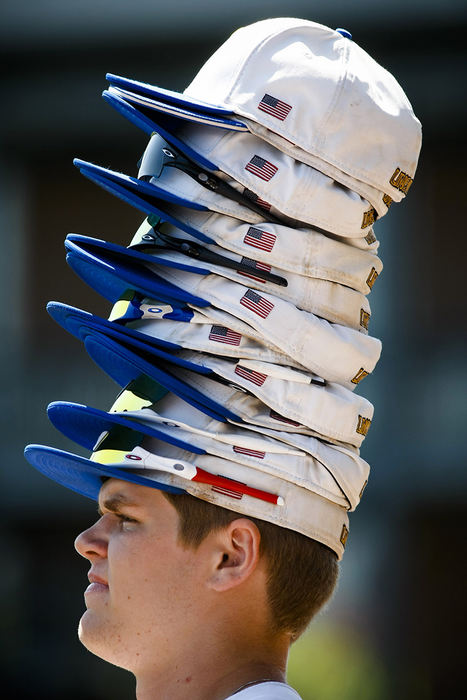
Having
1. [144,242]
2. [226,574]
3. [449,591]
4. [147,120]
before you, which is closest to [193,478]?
[226,574]

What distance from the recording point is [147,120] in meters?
2.64

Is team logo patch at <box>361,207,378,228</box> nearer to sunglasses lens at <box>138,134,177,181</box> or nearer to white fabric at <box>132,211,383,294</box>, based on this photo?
white fabric at <box>132,211,383,294</box>

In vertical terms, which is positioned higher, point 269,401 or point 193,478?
point 269,401

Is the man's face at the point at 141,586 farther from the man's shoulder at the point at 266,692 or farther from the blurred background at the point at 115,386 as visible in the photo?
the blurred background at the point at 115,386

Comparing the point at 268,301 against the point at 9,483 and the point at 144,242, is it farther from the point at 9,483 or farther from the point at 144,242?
the point at 9,483

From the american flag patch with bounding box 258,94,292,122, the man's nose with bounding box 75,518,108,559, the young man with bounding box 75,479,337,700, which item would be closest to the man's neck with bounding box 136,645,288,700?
the young man with bounding box 75,479,337,700

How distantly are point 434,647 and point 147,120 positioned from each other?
6.00 m

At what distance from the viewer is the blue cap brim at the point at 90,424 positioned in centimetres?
257

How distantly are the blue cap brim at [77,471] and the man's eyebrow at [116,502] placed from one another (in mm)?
58

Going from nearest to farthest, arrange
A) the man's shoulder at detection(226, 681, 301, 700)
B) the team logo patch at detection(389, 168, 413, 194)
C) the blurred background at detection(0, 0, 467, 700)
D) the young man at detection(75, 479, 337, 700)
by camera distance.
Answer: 1. the man's shoulder at detection(226, 681, 301, 700)
2. the young man at detection(75, 479, 337, 700)
3. the team logo patch at detection(389, 168, 413, 194)
4. the blurred background at detection(0, 0, 467, 700)

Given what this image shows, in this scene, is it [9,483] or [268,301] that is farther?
[9,483]

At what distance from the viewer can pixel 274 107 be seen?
267 cm

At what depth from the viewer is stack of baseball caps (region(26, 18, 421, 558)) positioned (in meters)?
2.61

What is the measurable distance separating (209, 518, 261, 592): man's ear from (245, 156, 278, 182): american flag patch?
0.82 m
